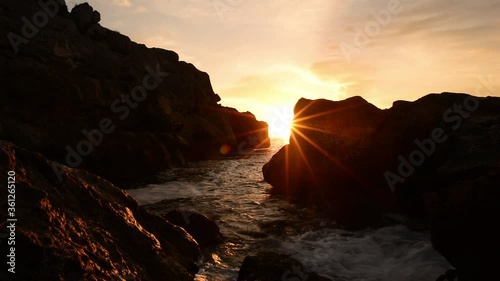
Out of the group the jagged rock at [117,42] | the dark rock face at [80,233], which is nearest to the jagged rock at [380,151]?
the dark rock face at [80,233]

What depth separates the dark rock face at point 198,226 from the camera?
942 cm

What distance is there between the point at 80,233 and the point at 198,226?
5.00 meters

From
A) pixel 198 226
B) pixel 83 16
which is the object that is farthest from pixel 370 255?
pixel 83 16

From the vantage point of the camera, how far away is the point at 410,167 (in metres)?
12.3

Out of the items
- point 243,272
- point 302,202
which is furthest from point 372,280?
point 302,202

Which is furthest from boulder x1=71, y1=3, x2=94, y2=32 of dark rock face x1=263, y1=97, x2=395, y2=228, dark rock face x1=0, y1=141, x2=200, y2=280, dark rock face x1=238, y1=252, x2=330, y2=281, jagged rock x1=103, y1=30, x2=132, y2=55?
dark rock face x1=238, y1=252, x2=330, y2=281

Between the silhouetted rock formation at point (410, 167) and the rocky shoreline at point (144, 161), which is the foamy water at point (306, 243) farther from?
the silhouetted rock formation at point (410, 167)

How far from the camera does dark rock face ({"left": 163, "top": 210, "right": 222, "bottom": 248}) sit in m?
9.42

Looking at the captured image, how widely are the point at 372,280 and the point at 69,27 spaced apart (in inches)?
1168

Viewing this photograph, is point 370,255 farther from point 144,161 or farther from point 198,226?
point 144,161

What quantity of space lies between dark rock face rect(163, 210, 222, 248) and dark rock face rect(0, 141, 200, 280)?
198 centimetres

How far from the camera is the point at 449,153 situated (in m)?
10.6

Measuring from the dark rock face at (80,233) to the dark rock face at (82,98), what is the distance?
14640 millimetres

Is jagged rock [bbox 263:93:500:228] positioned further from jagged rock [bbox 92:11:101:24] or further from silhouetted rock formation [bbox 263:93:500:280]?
jagged rock [bbox 92:11:101:24]
